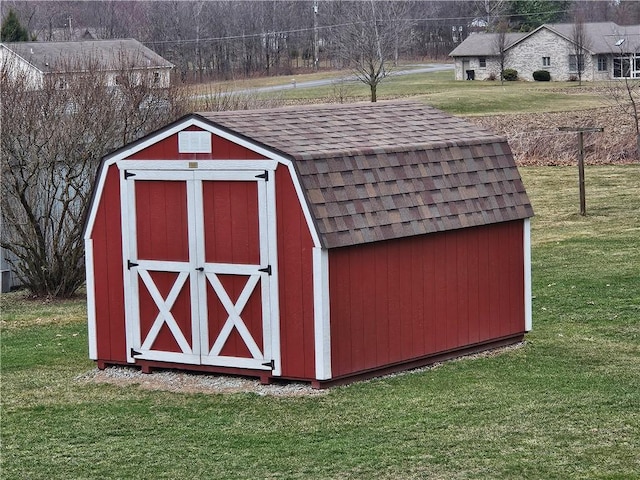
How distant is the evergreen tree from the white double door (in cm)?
4388

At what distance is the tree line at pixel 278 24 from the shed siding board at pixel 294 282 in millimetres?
51361

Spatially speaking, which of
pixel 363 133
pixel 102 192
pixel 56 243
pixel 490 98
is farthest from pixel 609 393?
pixel 490 98

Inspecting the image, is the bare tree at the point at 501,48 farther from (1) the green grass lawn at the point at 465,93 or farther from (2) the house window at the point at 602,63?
(2) the house window at the point at 602,63

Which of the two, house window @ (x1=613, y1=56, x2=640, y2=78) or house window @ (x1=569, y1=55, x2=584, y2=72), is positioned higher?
house window @ (x1=569, y1=55, x2=584, y2=72)

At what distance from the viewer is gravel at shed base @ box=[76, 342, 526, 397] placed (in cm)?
1019

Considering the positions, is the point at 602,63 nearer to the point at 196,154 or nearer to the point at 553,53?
the point at 553,53

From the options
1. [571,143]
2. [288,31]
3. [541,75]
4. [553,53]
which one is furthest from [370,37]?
[571,143]

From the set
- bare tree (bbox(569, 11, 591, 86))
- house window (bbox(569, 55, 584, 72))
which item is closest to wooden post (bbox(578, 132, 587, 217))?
bare tree (bbox(569, 11, 591, 86))

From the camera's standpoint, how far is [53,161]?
16812 millimetres

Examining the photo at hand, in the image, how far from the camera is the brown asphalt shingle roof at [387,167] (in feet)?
33.3

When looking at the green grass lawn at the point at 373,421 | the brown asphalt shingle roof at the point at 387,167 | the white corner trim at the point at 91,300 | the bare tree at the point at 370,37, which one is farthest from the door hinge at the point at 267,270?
the bare tree at the point at 370,37

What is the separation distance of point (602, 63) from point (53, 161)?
53840mm

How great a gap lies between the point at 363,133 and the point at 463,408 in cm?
300

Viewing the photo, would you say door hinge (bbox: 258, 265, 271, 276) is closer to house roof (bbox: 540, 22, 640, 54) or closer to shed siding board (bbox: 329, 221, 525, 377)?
shed siding board (bbox: 329, 221, 525, 377)
